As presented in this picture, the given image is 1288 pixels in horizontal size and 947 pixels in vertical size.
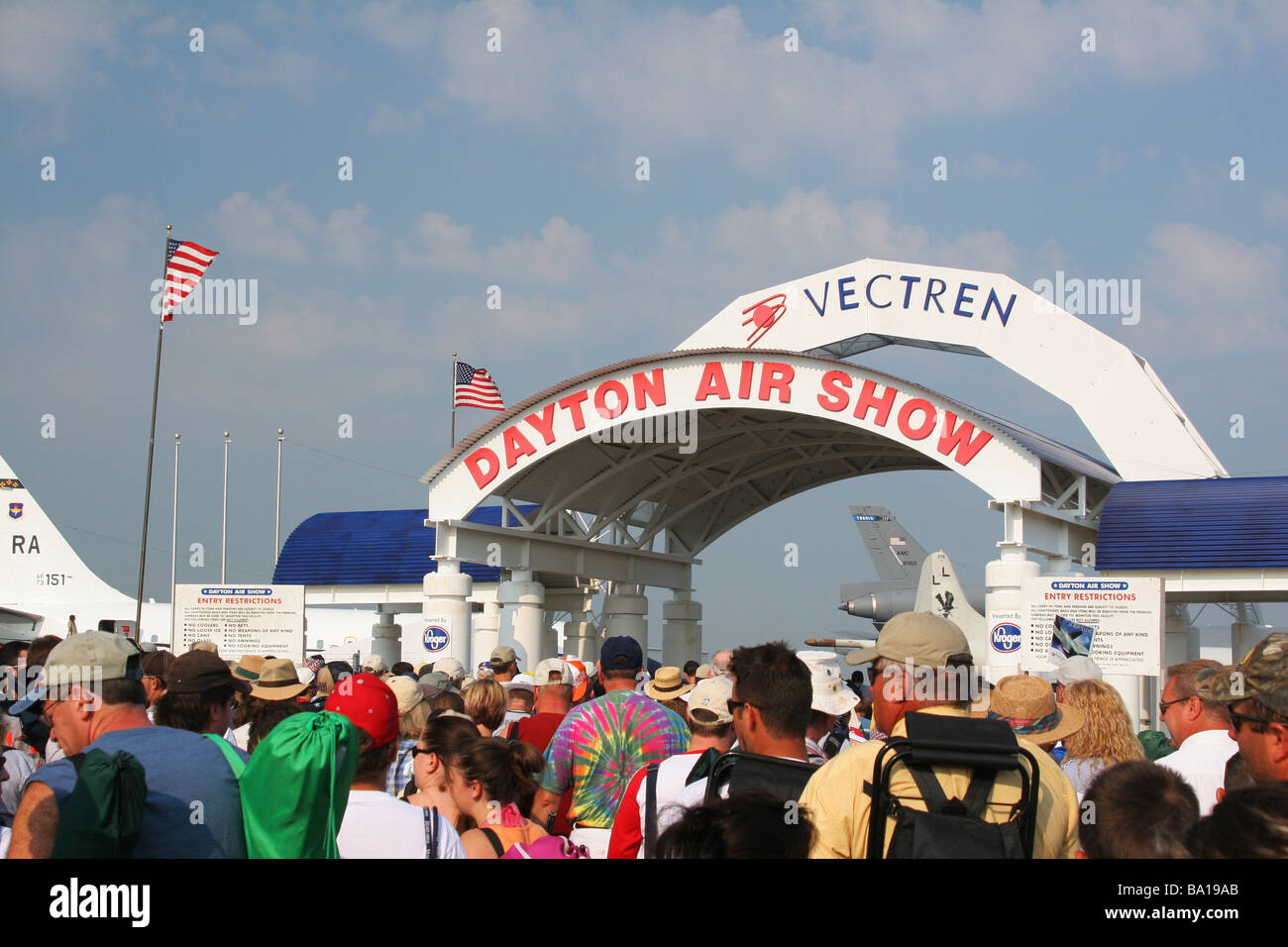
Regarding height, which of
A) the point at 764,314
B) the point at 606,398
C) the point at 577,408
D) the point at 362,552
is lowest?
the point at 362,552

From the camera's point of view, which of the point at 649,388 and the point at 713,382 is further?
the point at 649,388

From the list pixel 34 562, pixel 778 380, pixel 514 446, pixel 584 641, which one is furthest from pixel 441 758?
pixel 34 562

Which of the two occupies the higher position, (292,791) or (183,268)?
(183,268)

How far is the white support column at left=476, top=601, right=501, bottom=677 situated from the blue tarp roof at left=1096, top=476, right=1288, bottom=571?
13710 millimetres

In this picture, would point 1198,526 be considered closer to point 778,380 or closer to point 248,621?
point 778,380

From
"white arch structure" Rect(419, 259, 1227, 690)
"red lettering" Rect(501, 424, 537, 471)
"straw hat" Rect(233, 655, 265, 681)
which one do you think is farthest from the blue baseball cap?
"red lettering" Rect(501, 424, 537, 471)

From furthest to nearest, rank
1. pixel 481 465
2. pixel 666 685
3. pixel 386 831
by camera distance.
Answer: pixel 481 465 → pixel 666 685 → pixel 386 831

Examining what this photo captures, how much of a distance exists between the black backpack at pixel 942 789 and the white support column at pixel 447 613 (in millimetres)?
20631

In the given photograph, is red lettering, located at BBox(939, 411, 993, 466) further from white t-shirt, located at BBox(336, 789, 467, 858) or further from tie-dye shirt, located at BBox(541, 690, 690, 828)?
white t-shirt, located at BBox(336, 789, 467, 858)

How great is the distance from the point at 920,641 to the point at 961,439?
54.5 feet

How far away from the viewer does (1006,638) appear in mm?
17688
